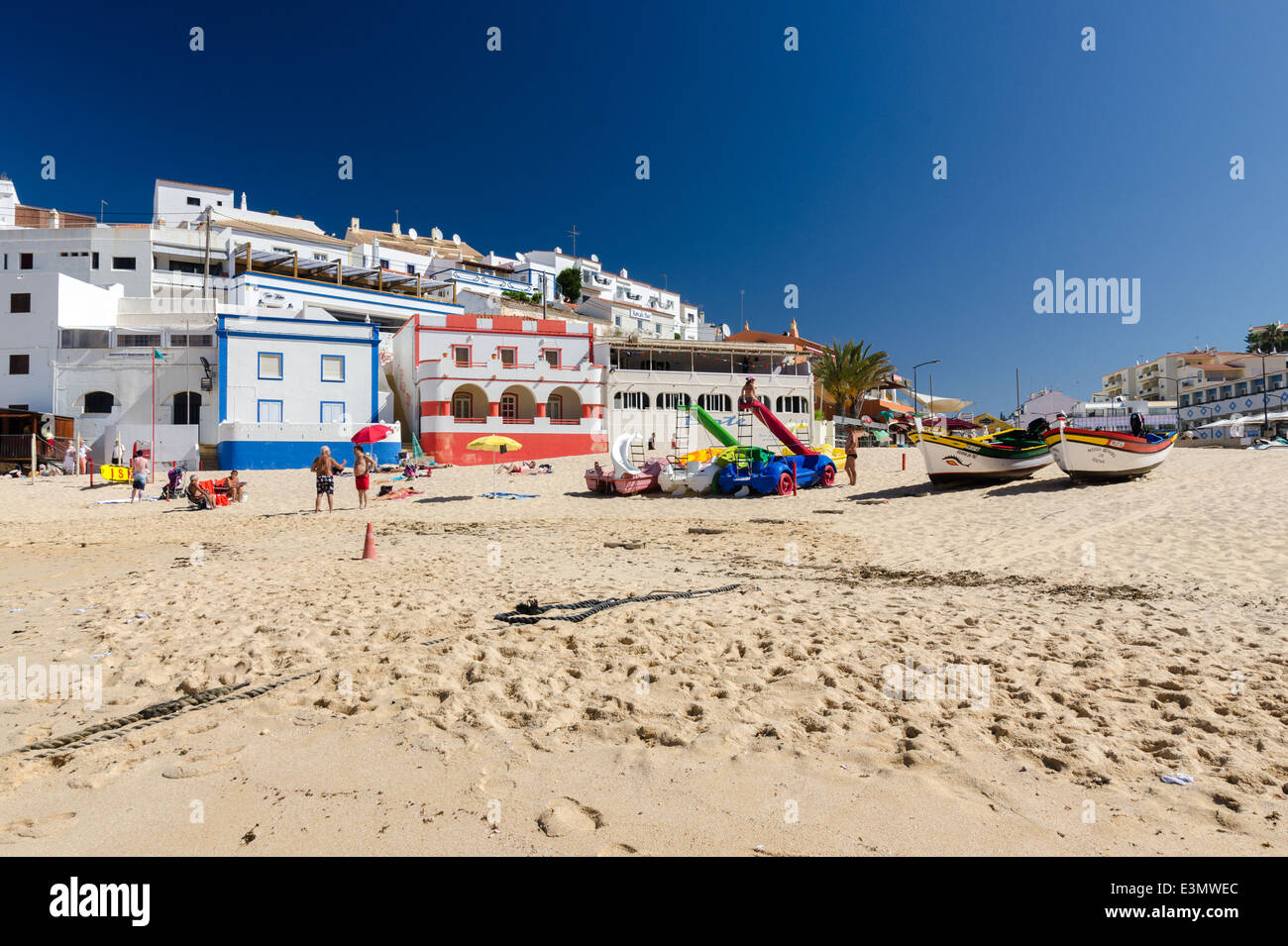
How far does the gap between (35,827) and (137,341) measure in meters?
36.9

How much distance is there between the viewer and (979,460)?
18.6 meters

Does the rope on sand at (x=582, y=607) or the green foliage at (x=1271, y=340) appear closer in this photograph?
the rope on sand at (x=582, y=607)

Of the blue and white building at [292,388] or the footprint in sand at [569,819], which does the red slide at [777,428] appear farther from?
the footprint in sand at [569,819]

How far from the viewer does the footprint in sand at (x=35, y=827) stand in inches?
108

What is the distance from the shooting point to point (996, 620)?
6.07 meters

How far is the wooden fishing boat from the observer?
1845 centimetres

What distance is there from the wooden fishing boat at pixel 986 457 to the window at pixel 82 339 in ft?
118

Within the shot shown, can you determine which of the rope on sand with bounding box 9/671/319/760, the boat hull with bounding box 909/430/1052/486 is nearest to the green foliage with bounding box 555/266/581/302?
the boat hull with bounding box 909/430/1052/486

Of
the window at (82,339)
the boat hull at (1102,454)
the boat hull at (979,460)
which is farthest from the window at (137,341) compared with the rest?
the boat hull at (1102,454)

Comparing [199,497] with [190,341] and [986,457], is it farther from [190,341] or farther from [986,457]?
[986,457]

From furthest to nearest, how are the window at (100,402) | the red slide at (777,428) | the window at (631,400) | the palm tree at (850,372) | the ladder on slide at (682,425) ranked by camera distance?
1. the palm tree at (850,372)
2. the ladder on slide at (682,425)
3. the window at (631,400)
4. the window at (100,402)
5. the red slide at (777,428)

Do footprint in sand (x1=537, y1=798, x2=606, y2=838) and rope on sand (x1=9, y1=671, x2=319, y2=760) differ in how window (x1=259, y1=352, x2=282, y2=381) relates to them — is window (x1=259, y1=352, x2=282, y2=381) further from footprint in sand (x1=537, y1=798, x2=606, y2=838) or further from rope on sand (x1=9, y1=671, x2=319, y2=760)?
footprint in sand (x1=537, y1=798, x2=606, y2=838)
